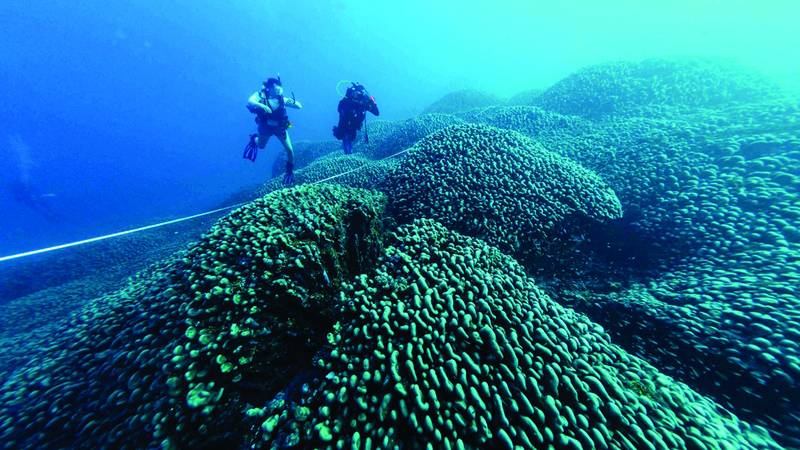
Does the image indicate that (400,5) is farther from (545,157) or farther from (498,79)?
(545,157)

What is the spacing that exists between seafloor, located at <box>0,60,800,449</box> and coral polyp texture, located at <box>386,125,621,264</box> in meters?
0.04

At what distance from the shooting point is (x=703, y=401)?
2893mm

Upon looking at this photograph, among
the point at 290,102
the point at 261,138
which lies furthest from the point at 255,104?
the point at 290,102

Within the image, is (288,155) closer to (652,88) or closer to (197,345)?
(197,345)

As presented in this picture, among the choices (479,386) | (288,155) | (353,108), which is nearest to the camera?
(479,386)

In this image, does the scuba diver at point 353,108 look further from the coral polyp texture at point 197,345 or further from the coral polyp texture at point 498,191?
the coral polyp texture at point 197,345

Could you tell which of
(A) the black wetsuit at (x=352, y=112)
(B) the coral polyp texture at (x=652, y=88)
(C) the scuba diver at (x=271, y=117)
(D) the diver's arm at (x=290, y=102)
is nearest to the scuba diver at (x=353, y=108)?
(A) the black wetsuit at (x=352, y=112)

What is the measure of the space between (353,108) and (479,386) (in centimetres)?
1027

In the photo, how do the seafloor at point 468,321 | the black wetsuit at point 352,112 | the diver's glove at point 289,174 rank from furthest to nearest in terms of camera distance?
the black wetsuit at point 352,112, the diver's glove at point 289,174, the seafloor at point 468,321

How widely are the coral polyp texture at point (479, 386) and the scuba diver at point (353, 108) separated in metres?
8.63

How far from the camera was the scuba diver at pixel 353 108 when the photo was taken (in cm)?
1040

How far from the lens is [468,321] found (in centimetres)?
285

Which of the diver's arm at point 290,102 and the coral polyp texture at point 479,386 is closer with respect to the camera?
the coral polyp texture at point 479,386

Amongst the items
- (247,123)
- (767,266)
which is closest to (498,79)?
(767,266)
